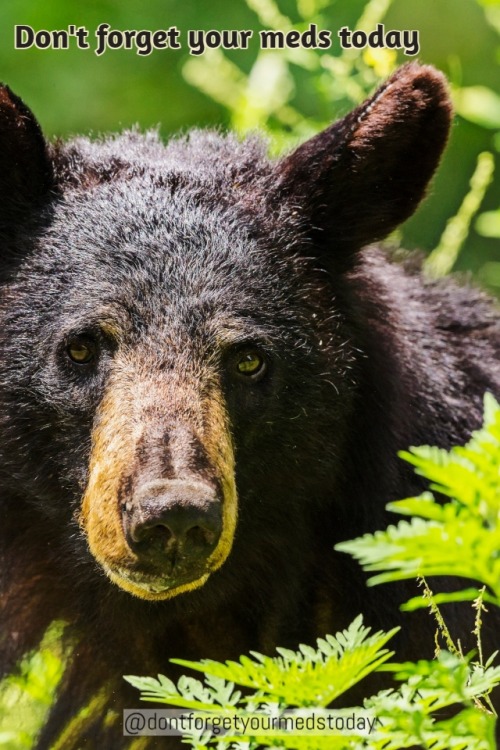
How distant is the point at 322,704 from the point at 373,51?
4330 millimetres

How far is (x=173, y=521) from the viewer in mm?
3264

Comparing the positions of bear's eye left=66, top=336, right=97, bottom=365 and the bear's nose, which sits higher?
bear's eye left=66, top=336, right=97, bottom=365

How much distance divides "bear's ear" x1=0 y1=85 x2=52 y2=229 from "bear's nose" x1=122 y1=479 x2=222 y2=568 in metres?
1.38

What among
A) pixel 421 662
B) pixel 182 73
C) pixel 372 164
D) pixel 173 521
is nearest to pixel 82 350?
pixel 173 521

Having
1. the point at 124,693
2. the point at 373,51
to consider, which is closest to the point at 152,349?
the point at 124,693

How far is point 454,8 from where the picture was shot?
30.1 feet

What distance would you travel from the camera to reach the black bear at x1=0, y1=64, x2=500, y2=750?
3879 mm

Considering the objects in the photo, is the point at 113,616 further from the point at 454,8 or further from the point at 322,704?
the point at 454,8

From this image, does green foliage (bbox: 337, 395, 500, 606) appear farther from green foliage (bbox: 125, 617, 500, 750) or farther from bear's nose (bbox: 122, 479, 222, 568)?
bear's nose (bbox: 122, 479, 222, 568)

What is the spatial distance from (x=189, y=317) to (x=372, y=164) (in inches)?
36.0

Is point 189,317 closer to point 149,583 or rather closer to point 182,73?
point 149,583

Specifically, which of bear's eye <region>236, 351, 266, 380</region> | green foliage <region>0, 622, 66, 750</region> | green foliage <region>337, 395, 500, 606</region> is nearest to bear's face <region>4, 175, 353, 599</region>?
bear's eye <region>236, 351, 266, 380</region>

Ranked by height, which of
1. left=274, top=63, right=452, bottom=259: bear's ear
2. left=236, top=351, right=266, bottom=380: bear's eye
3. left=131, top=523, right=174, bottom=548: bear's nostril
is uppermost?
left=274, top=63, right=452, bottom=259: bear's ear

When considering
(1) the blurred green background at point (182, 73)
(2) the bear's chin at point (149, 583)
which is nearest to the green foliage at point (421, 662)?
(2) the bear's chin at point (149, 583)
